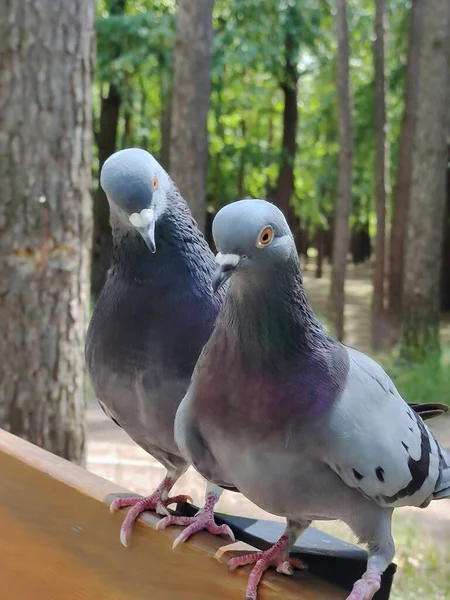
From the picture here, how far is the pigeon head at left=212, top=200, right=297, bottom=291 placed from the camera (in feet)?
3.05

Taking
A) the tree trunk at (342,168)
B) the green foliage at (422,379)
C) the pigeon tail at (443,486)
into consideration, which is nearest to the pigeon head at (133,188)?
the pigeon tail at (443,486)

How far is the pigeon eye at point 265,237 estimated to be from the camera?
3.13 ft

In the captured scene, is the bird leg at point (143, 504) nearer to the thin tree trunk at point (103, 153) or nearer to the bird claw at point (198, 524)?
the bird claw at point (198, 524)

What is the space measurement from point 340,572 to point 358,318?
10.9 m

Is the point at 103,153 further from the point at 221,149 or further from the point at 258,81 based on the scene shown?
the point at 258,81

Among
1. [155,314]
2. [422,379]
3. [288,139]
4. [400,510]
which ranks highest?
[288,139]

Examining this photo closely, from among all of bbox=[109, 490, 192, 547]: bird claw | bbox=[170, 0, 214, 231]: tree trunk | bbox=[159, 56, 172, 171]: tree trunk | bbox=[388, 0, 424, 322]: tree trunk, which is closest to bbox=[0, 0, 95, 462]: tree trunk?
bbox=[109, 490, 192, 547]: bird claw

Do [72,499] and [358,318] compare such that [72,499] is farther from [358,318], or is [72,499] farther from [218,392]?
[358,318]

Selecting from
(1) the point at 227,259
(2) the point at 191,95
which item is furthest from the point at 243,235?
(2) the point at 191,95

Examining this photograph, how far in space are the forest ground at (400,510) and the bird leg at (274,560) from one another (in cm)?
190

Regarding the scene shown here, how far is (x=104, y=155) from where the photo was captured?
35.3ft

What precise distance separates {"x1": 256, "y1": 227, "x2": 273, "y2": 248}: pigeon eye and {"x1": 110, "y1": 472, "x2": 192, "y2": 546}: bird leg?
66 centimetres

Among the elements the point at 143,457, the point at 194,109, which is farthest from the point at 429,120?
the point at 143,457

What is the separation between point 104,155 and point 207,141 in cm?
522
